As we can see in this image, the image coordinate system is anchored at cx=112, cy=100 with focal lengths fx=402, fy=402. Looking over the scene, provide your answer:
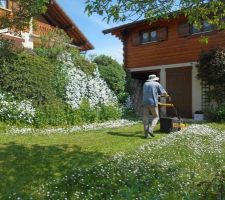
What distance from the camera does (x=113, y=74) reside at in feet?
64.8

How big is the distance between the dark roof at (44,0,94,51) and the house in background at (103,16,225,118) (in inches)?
143

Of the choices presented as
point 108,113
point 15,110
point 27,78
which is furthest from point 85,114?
point 15,110

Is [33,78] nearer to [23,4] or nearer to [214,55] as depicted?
[23,4]

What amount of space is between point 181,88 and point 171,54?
1933 mm

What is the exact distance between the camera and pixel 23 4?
1423cm

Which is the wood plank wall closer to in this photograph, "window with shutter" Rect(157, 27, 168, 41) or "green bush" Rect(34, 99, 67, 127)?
"window with shutter" Rect(157, 27, 168, 41)

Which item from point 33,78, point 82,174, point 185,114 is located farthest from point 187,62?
point 82,174

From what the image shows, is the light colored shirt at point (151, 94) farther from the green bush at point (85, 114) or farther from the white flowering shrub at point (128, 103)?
the white flowering shrub at point (128, 103)

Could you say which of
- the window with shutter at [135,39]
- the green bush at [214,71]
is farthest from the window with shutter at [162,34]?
the green bush at [214,71]

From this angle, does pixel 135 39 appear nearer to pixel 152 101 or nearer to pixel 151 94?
pixel 151 94

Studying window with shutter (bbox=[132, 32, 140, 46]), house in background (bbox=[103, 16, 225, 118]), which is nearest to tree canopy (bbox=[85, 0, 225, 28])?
house in background (bbox=[103, 16, 225, 118])

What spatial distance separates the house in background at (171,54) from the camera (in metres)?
20.3

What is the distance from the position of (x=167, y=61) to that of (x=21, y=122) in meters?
10.2

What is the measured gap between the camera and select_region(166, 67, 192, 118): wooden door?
68.1 feet
